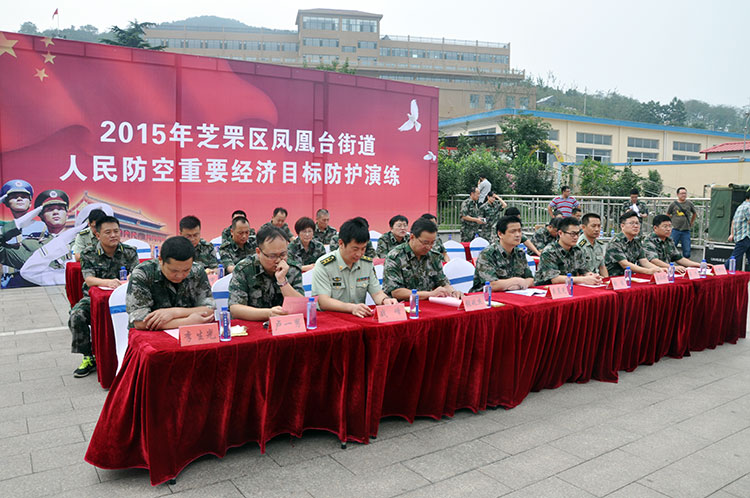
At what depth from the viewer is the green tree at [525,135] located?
1972cm

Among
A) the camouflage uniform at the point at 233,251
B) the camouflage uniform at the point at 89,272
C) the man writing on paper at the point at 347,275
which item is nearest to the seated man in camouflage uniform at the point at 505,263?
the man writing on paper at the point at 347,275

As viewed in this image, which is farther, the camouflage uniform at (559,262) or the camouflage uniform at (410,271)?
the camouflage uniform at (559,262)

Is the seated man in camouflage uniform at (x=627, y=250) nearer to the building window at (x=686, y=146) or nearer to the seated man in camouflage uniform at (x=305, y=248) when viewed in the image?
the seated man in camouflage uniform at (x=305, y=248)

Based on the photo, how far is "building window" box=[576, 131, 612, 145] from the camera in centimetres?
2441

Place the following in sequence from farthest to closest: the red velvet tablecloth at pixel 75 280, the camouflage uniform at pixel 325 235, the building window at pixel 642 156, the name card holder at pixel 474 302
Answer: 1. the building window at pixel 642 156
2. the camouflage uniform at pixel 325 235
3. the red velvet tablecloth at pixel 75 280
4. the name card holder at pixel 474 302

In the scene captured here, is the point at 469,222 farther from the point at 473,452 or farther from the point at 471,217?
the point at 473,452

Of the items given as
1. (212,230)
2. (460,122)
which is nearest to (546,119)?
(460,122)

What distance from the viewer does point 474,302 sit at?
3143 millimetres

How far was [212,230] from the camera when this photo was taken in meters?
8.14

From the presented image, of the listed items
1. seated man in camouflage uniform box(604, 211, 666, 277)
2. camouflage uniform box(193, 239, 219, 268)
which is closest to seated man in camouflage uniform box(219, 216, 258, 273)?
camouflage uniform box(193, 239, 219, 268)

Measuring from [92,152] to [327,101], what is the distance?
3682mm

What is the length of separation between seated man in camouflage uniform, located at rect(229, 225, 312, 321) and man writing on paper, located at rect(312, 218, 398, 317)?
19 cm

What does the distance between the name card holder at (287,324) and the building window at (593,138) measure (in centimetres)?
2426

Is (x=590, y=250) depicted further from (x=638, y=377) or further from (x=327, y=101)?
(x=327, y=101)
